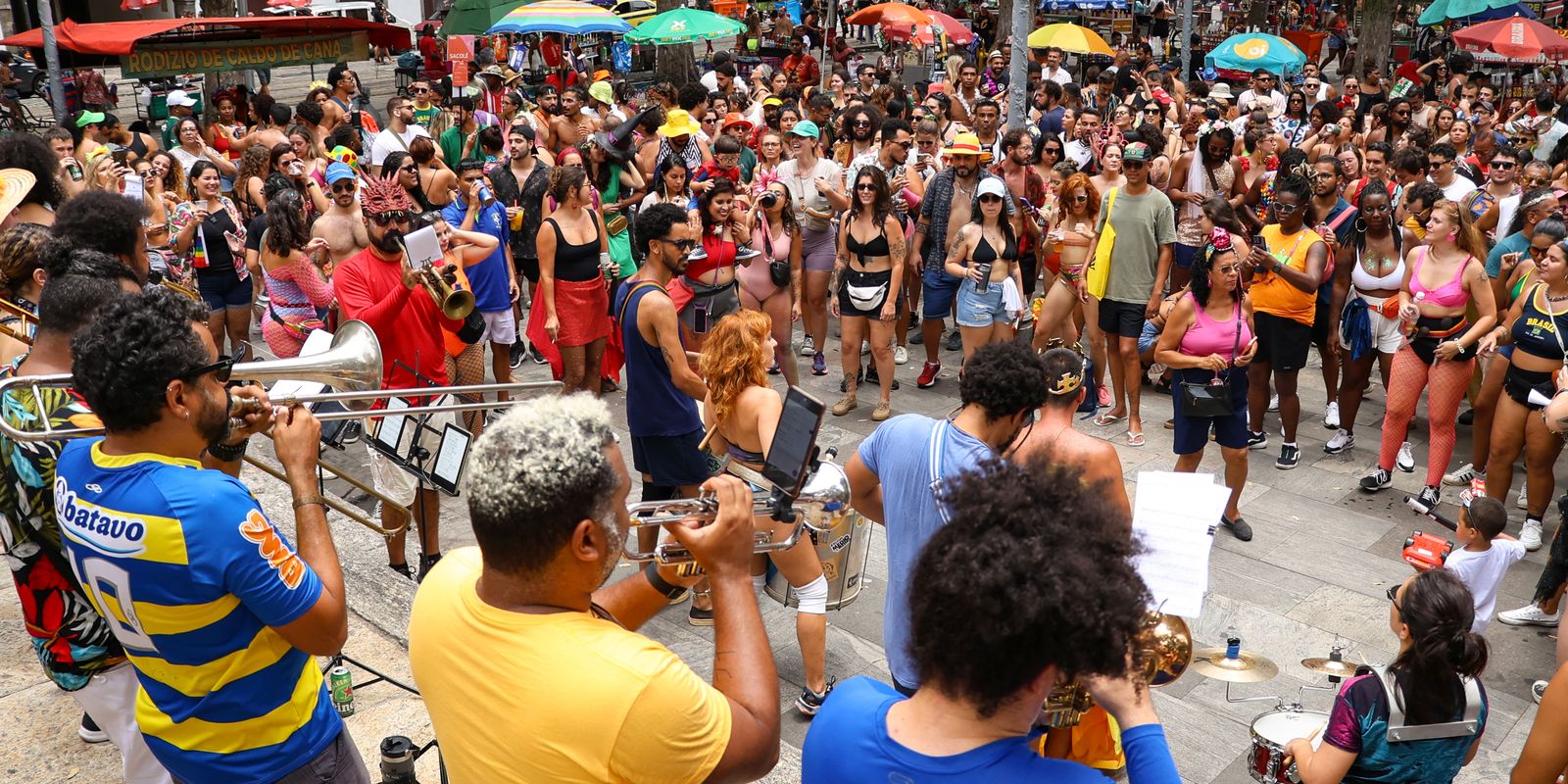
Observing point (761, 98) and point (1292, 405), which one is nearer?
point (1292, 405)

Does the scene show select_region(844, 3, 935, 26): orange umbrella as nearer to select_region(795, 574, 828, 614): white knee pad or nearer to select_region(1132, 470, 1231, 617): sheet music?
select_region(795, 574, 828, 614): white knee pad

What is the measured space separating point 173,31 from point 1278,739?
577 inches

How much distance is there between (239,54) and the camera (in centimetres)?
1519

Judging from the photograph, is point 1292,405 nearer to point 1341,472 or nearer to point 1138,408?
point 1341,472

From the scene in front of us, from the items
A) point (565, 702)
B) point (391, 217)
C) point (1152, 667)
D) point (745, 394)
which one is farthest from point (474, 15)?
point (565, 702)

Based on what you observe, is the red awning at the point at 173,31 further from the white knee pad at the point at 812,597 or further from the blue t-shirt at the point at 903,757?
the blue t-shirt at the point at 903,757

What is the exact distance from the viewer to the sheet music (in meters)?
A: 3.88

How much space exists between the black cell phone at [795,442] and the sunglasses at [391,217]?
12.3 feet

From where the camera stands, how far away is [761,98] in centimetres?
1517

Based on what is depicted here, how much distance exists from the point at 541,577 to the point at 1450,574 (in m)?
2.56

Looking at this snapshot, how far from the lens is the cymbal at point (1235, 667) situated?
167 inches

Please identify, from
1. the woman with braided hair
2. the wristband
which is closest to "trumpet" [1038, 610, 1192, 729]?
the woman with braided hair

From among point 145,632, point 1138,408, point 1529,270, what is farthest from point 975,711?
point 1138,408

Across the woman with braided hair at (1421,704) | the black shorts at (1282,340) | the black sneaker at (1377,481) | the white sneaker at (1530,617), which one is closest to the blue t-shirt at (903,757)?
the woman with braided hair at (1421,704)
